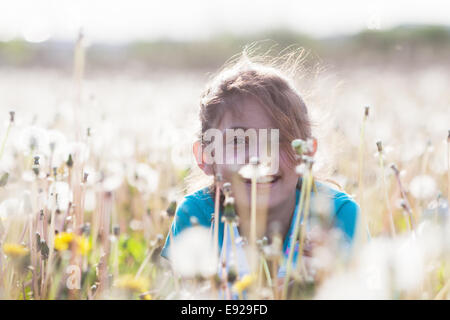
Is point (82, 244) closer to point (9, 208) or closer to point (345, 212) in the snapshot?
point (9, 208)

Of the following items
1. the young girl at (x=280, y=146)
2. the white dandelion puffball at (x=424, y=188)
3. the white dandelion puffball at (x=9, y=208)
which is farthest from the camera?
the white dandelion puffball at (x=424, y=188)

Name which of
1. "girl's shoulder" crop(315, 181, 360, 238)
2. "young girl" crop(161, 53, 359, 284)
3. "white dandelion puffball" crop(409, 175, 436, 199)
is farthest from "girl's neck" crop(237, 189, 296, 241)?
"white dandelion puffball" crop(409, 175, 436, 199)

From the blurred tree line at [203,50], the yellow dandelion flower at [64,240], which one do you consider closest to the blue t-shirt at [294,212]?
the yellow dandelion flower at [64,240]

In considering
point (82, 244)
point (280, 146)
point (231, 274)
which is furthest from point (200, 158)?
point (231, 274)

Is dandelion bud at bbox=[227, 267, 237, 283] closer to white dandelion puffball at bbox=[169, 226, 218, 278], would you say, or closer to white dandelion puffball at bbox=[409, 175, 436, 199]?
white dandelion puffball at bbox=[169, 226, 218, 278]

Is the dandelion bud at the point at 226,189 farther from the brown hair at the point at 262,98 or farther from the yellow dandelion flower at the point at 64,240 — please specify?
the brown hair at the point at 262,98

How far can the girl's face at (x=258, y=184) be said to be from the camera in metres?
1.47

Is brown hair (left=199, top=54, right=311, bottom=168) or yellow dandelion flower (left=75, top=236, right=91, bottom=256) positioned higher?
brown hair (left=199, top=54, right=311, bottom=168)

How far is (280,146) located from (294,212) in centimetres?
20

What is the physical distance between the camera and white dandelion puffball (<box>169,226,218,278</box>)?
1028 millimetres

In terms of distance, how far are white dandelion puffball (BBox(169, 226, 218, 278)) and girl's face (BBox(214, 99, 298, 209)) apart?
227 millimetres

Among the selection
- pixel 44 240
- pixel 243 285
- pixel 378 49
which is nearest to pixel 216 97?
pixel 44 240

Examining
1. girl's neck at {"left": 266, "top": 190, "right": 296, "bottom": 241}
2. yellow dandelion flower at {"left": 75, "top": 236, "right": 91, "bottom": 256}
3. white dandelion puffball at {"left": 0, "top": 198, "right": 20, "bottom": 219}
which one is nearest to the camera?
yellow dandelion flower at {"left": 75, "top": 236, "right": 91, "bottom": 256}

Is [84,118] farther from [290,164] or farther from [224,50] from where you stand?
[224,50]
